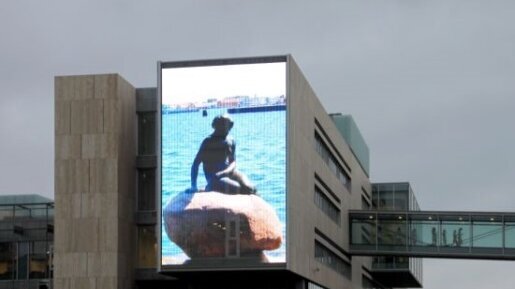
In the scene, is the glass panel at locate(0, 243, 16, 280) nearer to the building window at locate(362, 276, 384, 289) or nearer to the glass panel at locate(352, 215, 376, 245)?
the glass panel at locate(352, 215, 376, 245)

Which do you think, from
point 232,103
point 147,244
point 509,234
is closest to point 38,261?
point 147,244

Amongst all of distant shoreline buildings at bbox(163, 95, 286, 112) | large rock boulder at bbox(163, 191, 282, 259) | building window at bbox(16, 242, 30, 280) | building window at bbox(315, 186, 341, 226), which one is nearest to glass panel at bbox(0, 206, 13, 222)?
building window at bbox(16, 242, 30, 280)

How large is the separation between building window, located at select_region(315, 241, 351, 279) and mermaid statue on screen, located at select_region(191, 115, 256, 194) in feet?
47.4

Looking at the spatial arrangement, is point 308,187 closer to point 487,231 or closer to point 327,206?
point 327,206

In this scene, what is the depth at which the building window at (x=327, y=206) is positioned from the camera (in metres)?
97.0

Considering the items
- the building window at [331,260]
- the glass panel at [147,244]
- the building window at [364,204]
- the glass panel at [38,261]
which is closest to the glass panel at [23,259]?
the glass panel at [38,261]

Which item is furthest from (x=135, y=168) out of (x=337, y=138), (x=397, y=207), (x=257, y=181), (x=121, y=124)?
(x=397, y=207)

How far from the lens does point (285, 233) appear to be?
269 feet

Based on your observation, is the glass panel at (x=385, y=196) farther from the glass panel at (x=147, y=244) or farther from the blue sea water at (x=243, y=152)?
the blue sea water at (x=243, y=152)

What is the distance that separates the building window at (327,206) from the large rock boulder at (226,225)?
1447cm

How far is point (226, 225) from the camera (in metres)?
81.8

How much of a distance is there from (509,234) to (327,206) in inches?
604

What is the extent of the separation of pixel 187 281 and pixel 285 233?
861cm

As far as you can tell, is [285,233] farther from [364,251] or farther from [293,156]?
[364,251]
